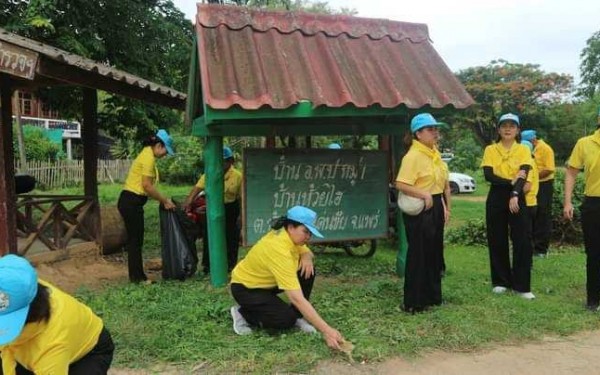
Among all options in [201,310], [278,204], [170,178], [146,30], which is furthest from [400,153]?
[170,178]

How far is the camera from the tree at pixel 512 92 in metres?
31.1

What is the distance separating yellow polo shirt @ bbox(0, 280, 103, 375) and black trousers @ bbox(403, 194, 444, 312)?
316cm

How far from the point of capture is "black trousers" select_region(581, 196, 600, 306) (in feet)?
17.6

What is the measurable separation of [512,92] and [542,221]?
24.6 meters

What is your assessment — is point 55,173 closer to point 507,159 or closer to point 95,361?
point 507,159

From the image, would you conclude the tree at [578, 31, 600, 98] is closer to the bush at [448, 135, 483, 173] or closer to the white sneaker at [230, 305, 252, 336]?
the bush at [448, 135, 483, 173]

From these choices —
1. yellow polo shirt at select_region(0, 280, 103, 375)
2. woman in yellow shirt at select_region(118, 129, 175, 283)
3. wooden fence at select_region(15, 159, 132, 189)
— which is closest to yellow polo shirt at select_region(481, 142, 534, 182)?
woman in yellow shirt at select_region(118, 129, 175, 283)

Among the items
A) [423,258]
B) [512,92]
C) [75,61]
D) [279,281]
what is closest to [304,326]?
[279,281]

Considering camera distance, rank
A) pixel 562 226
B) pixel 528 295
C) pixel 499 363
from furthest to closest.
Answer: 1. pixel 562 226
2. pixel 528 295
3. pixel 499 363

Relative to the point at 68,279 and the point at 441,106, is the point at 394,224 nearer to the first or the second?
the point at 441,106

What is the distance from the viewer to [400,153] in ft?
22.7

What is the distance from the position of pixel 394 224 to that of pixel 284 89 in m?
4.11

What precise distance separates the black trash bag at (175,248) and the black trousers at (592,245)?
4204 mm

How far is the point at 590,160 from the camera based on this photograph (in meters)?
5.36
